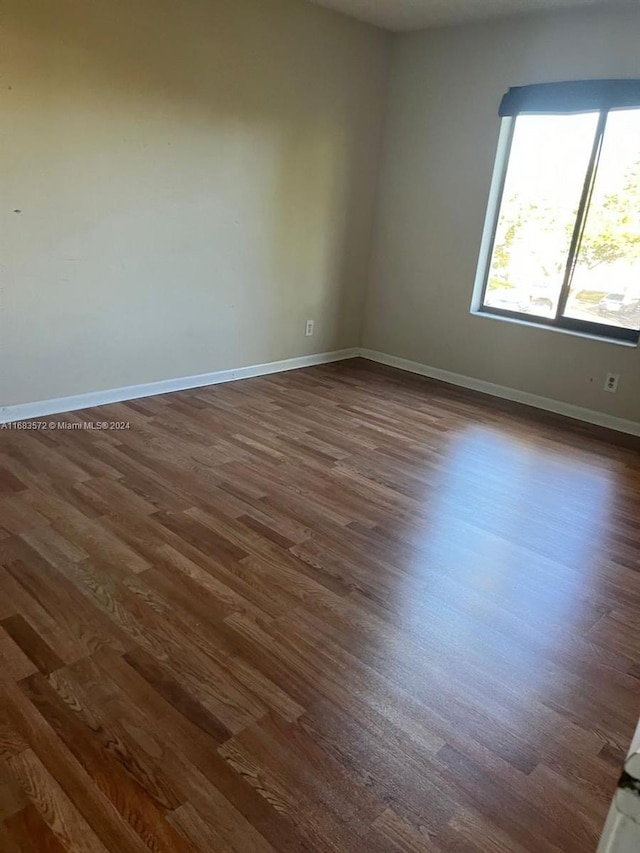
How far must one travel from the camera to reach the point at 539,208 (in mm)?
4426

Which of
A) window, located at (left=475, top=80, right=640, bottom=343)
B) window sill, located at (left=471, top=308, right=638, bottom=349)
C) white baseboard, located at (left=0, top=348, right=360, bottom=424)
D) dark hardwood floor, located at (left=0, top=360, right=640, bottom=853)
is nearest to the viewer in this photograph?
dark hardwood floor, located at (left=0, top=360, right=640, bottom=853)

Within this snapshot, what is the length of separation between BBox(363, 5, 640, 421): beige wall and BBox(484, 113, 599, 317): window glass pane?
187 mm

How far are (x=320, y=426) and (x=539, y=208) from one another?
2274 mm

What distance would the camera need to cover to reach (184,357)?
4.22 m

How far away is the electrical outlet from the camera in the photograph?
4195 mm

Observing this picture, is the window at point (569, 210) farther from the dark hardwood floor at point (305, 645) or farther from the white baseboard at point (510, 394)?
the dark hardwood floor at point (305, 645)

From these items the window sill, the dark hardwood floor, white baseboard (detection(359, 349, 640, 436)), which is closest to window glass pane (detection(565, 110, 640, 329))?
the window sill

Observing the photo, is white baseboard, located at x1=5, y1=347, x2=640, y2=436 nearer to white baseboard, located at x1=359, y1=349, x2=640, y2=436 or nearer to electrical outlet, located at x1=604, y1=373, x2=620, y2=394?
white baseboard, located at x1=359, y1=349, x2=640, y2=436

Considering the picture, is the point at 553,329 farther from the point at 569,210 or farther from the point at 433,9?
the point at 433,9

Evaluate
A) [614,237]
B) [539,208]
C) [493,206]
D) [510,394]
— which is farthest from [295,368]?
[614,237]

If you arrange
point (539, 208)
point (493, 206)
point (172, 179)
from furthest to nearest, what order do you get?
point (493, 206), point (539, 208), point (172, 179)

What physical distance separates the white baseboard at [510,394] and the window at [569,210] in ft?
1.79

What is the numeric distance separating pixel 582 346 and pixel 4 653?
3898 millimetres

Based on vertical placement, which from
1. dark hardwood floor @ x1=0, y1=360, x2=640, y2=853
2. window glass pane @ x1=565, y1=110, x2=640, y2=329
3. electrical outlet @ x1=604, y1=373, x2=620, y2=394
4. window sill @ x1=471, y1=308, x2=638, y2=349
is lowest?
dark hardwood floor @ x1=0, y1=360, x2=640, y2=853
